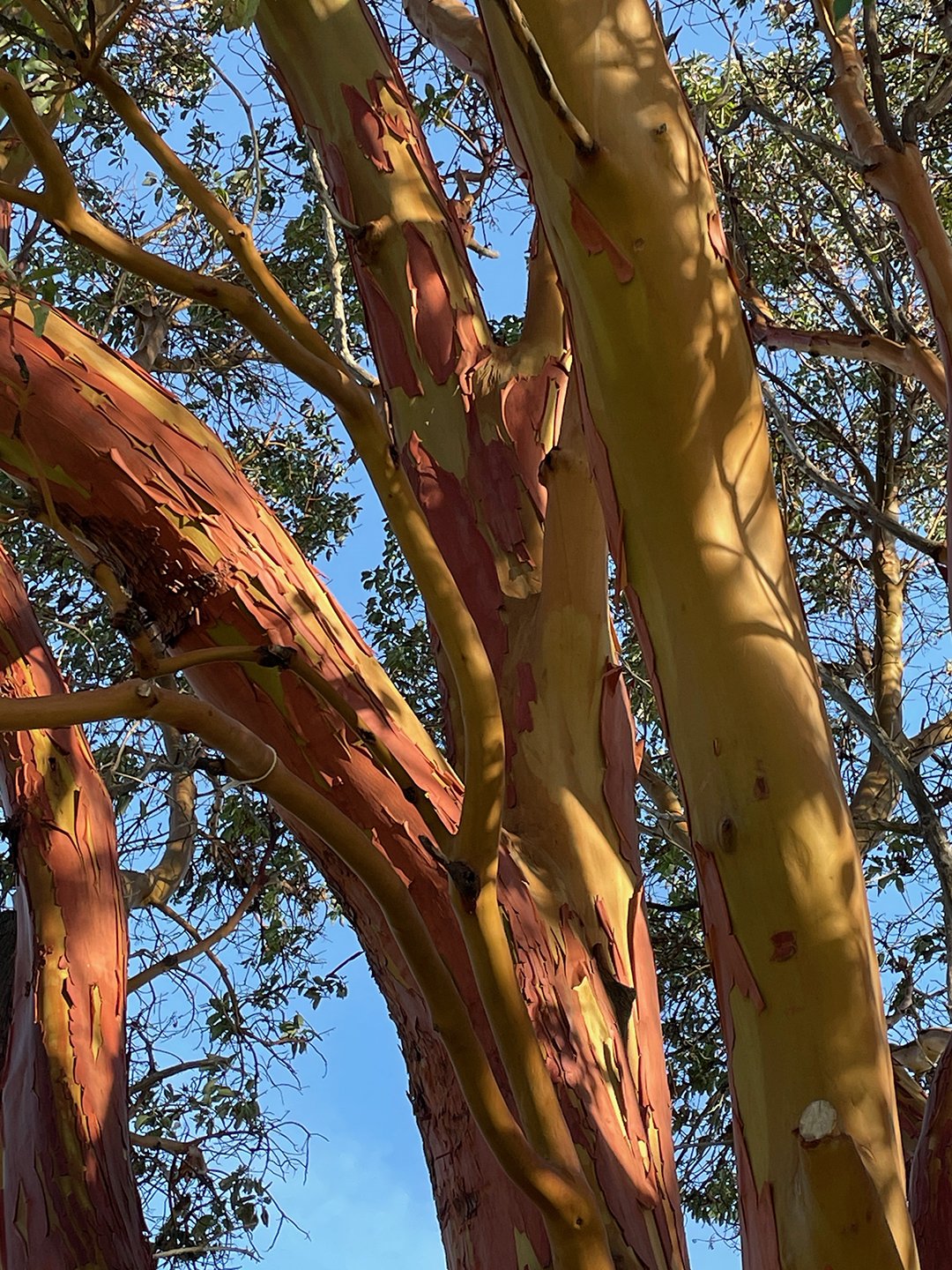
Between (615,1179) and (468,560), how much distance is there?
3.62 feet

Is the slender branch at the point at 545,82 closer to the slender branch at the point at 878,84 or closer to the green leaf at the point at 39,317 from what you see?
the green leaf at the point at 39,317

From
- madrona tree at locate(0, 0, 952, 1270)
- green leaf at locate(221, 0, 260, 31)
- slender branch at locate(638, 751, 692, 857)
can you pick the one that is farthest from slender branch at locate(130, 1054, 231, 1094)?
green leaf at locate(221, 0, 260, 31)

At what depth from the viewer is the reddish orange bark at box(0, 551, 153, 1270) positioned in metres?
2.24

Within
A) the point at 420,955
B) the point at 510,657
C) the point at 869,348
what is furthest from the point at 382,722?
Result: the point at 869,348

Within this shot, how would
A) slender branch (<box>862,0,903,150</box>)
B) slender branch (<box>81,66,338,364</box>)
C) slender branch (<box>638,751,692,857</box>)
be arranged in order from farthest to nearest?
slender branch (<box>638,751,692,857</box>) < slender branch (<box>862,0,903,150</box>) < slender branch (<box>81,66,338,364</box>)

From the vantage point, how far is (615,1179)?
5.83 feet

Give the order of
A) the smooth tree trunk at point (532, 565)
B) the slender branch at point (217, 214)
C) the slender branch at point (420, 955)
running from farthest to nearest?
1. the smooth tree trunk at point (532, 565)
2. the slender branch at point (217, 214)
3. the slender branch at point (420, 955)

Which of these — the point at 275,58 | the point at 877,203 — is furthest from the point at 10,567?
the point at 877,203

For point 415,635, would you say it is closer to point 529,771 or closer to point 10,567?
point 10,567

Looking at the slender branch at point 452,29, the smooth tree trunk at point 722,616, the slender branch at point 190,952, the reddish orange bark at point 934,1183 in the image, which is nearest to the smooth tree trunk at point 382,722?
the reddish orange bark at point 934,1183

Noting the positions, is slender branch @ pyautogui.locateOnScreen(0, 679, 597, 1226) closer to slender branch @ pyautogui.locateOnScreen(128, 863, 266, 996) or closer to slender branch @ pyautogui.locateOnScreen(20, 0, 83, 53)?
slender branch @ pyautogui.locateOnScreen(20, 0, 83, 53)

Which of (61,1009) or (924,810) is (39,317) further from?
(924,810)

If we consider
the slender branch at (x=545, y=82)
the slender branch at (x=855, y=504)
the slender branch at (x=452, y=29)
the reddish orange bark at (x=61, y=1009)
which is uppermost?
the slender branch at (x=452, y=29)

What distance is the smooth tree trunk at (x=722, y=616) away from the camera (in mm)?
1284
